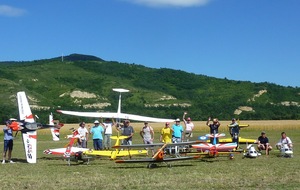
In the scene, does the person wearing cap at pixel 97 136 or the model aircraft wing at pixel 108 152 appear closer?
the model aircraft wing at pixel 108 152

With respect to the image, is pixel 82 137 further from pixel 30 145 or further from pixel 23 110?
pixel 23 110

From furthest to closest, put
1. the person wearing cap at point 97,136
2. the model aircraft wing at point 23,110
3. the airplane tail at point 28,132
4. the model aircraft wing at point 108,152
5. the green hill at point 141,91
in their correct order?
1. the green hill at point 141,91
2. the person wearing cap at point 97,136
3. the model aircraft wing at point 23,110
4. the airplane tail at point 28,132
5. the model aircraft wing at point 108,152

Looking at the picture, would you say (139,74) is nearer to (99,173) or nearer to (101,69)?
(101,69)

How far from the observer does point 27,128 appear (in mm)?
18469

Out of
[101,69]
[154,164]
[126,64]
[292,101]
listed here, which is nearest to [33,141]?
[154,164]

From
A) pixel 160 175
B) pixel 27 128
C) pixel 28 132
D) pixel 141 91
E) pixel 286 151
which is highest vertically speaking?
pixel 141 91

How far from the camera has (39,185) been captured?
38.6ft

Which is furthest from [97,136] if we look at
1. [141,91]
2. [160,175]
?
[141,91]

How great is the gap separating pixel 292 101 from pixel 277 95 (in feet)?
17.3

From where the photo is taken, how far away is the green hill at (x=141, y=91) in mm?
101250

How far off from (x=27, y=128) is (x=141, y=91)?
376ft

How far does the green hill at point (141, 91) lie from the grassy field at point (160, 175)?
65566mm

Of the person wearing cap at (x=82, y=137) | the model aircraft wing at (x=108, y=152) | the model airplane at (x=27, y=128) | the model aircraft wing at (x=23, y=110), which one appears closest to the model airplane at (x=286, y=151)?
the model aircraft wing at (x=108, y=152)

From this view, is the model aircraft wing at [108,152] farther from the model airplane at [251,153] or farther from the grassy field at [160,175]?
the model airplane at [251,153]
